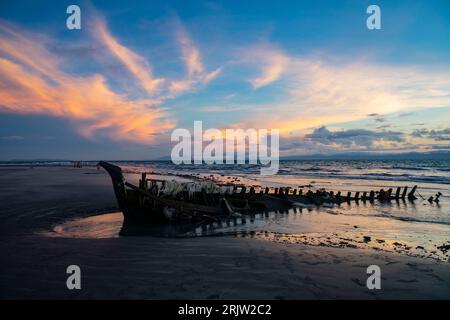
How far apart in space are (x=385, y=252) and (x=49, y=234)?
12353 mm

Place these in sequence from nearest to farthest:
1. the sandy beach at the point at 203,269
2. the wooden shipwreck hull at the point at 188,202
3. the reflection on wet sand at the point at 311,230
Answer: the sandy beach at the point at 203,269 → the reflection on wet sand at the point at 311,230 → the wooden shipwreck hull at the point at 188,202

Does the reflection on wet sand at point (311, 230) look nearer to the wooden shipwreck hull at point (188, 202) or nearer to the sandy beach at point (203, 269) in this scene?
the wooden shipwreck hull at point (188, 202)

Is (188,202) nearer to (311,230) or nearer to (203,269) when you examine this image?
(311,230)

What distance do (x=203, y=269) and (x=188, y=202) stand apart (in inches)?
355

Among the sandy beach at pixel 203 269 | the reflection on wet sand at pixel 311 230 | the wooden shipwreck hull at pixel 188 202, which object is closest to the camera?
the sandy beach at pixel 203 269

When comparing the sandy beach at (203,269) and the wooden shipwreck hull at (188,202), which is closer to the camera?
the sandy beach at (203,269)

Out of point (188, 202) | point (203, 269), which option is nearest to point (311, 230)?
point (188, 202)

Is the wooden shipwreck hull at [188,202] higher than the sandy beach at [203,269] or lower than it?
higher

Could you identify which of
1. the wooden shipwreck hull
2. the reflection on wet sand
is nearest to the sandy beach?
the reflection on wet sand

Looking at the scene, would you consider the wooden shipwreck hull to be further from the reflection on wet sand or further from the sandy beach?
the sandy beach

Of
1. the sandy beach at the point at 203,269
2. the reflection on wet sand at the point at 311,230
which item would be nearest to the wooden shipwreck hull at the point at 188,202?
the reflection on wet sand at the point at 311,230

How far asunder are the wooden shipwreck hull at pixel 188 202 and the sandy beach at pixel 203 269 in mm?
2964

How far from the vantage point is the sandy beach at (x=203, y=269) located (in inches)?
281

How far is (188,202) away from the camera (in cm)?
1752
